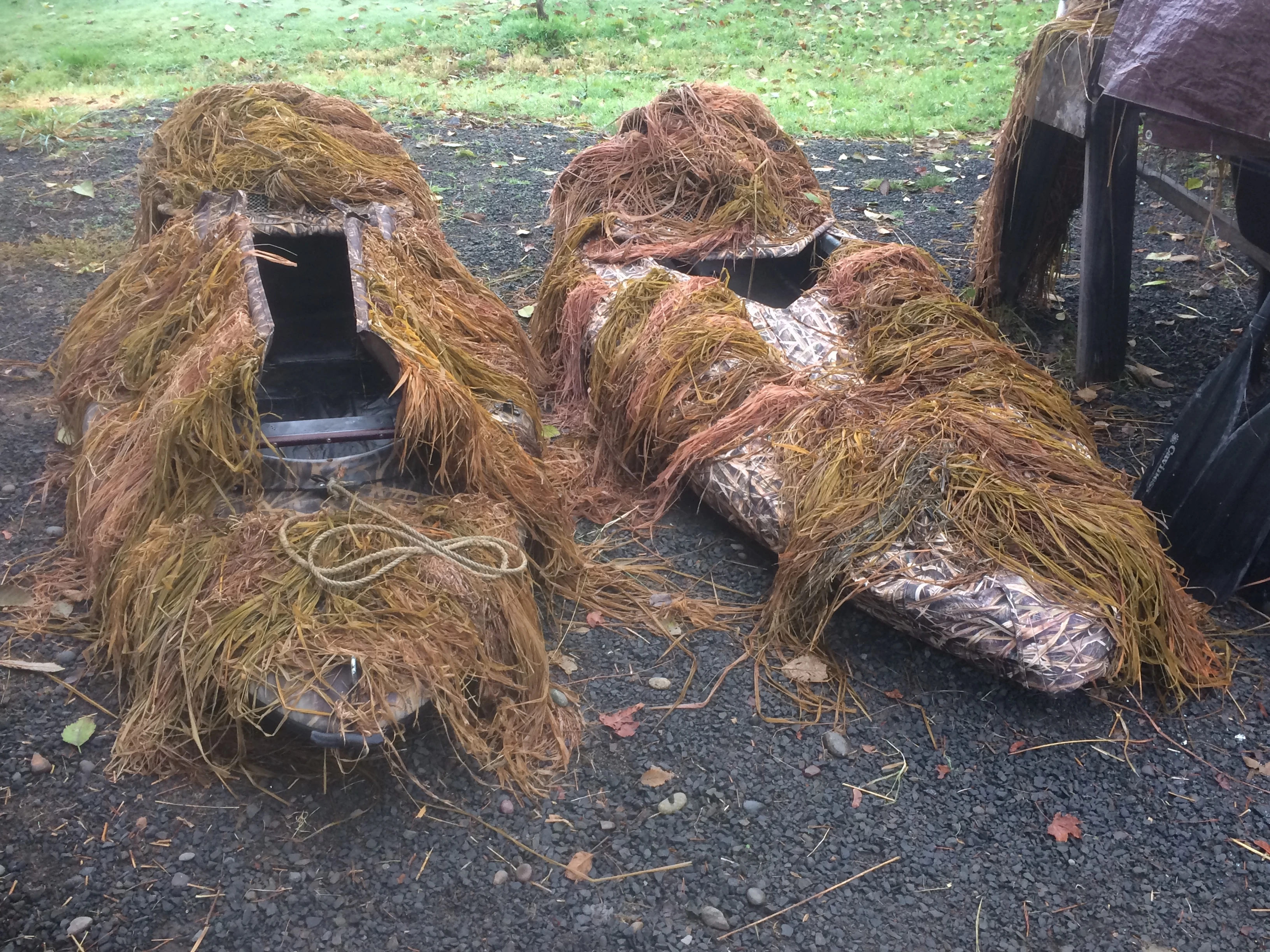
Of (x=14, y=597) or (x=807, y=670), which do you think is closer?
(x=807, y=670)

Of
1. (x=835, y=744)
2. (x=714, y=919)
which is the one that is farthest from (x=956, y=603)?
(x=714, y=919)

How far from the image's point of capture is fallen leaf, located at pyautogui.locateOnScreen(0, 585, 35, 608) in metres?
3.17

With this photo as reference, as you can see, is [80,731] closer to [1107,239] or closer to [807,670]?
[807,670]

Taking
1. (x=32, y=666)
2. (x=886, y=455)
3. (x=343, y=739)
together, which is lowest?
(x=32, y=666)

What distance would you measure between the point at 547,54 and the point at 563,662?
857 cm

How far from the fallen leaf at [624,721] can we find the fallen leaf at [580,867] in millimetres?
413

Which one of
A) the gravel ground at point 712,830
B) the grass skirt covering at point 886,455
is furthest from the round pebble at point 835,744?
the grass skirt covering at point 886,455

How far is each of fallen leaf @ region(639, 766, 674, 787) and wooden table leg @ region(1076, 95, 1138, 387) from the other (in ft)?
9.63

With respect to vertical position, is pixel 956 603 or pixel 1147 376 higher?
pixel 956 603

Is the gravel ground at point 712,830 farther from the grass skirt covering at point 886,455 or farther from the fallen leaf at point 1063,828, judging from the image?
the grass skirt covering at point 886,455

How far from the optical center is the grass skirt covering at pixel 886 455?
2.78m

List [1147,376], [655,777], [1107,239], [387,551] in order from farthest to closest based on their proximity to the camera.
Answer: [1147,376], [1107,239], [655,777], [387,551]

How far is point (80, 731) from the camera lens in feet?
9.01

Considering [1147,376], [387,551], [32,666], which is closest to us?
[387,551]
